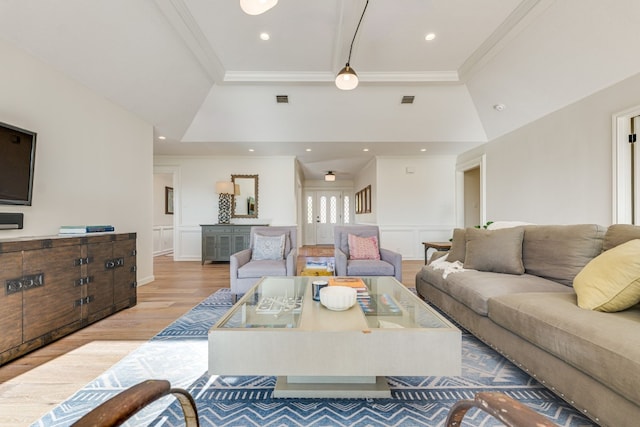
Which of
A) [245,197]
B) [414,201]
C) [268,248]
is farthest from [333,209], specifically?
[268,248]

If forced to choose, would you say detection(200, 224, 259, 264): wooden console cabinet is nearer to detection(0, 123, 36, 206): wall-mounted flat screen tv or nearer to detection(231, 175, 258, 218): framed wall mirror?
detection(231, 175, 258, 218): framed wall mirror

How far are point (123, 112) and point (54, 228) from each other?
1.74 metres

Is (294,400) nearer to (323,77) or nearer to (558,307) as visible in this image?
(558,307)

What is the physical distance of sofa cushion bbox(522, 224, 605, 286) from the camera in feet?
6.77

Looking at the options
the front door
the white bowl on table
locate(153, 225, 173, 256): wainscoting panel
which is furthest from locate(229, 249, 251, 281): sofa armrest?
the front door

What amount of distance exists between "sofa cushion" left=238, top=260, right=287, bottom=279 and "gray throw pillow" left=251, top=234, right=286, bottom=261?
0.33 m

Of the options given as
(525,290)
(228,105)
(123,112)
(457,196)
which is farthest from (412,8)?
(457,196)

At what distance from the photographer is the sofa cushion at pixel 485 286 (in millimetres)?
1993

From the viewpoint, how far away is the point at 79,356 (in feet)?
6.52

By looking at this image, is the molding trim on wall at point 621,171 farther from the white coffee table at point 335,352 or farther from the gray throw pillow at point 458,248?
the white coffee table at point 335,352

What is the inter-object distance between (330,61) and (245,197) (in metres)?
3.62

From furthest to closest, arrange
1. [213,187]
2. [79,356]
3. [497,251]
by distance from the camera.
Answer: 1. [213,187]
2. [497,251]
3. [79,356]

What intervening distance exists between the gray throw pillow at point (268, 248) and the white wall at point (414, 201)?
344cm

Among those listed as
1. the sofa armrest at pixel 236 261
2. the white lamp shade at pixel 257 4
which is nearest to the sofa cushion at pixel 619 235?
the white lamp shade at pixel 257 4
